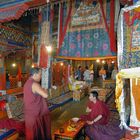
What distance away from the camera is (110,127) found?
12.5 feet

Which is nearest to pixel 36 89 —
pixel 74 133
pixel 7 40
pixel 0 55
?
pixel 74 133

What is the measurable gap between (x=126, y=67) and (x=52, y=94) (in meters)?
6.17

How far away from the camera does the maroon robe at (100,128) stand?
358 centimetres

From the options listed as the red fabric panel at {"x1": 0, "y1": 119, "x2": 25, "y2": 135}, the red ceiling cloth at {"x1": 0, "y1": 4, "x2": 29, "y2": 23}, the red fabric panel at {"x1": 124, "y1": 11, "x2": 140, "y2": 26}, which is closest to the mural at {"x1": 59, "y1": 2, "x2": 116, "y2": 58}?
the red fabric panel at {"x1": 124, "y1": 11, "x2": 140, "y2": 26}

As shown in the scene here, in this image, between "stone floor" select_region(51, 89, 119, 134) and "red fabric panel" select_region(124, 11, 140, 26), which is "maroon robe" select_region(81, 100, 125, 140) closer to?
"stone floor" select_region(51, 89, 119, 134)

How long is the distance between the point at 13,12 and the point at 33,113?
86.7 inches

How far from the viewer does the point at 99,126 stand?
3814 mm

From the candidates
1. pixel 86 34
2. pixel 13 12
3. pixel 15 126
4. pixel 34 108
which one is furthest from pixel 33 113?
pixel 13 12

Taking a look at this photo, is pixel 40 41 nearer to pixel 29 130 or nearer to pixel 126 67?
pixel 29 130

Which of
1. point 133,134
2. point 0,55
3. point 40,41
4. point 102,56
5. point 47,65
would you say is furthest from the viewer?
point 0,55

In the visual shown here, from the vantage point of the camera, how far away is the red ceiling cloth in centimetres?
374

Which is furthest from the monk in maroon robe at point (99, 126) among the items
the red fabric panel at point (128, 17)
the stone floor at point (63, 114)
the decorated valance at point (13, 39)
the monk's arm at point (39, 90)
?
the decorated valance at point (13, 39)

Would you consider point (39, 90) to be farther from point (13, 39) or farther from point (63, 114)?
point (13, 39)

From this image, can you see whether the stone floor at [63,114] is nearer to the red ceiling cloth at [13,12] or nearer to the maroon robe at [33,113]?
the maroon robe at [33,113]
